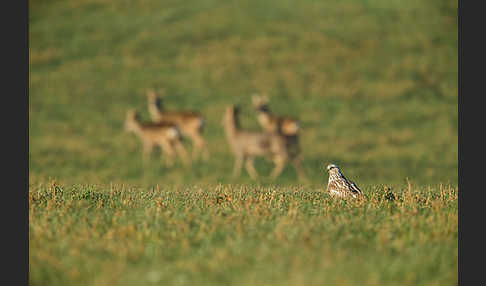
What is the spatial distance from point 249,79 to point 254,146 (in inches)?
587

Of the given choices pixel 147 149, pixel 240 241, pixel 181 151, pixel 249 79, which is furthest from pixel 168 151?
pixel 240 241

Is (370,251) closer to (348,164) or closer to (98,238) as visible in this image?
(98,238)

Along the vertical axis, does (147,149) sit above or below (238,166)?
above

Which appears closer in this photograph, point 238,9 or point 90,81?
point 90,81

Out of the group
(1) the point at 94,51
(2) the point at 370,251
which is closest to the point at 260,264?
(2) the point at 370,251

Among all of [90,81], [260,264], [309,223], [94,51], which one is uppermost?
[94,51]

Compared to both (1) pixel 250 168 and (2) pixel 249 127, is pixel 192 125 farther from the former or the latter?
(1) pixel 250 168

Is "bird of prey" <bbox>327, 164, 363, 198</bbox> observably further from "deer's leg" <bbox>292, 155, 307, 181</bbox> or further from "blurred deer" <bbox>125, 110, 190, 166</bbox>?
"blurred deer" <bbox>125, 110, 190, 166</bbox>

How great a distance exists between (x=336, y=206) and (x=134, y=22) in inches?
1656

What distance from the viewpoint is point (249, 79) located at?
36312 mm

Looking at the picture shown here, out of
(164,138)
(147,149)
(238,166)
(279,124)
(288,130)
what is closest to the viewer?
(238,166)

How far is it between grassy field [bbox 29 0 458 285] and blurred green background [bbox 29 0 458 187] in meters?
0.14

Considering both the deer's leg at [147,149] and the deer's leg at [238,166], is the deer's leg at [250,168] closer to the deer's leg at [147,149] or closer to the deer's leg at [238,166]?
the deer's leg at [238,166]

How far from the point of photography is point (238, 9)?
160 ft
